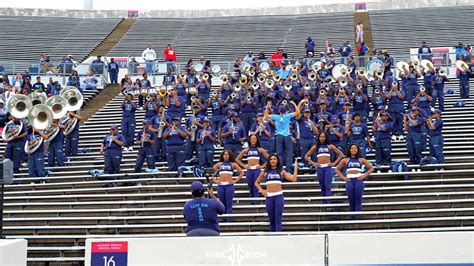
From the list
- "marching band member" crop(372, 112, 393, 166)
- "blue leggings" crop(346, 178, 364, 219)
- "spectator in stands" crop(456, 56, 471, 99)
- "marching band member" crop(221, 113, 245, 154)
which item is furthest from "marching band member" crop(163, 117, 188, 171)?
"spectator in stands" crop(456, 56, 471, 99)

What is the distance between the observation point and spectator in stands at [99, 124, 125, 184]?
15.2m

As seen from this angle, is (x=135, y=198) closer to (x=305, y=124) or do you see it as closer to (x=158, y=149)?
(x=158, y=149)

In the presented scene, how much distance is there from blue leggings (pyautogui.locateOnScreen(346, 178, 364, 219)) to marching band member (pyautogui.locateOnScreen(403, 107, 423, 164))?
104 inches

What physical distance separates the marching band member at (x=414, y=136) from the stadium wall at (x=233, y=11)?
86.7ft

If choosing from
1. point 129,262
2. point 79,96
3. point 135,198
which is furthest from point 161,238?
point 79,96

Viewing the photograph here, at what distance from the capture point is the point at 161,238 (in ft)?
26.2

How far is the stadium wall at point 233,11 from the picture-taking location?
40.3 meters

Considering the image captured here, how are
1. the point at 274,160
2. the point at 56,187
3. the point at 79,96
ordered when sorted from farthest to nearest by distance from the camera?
the point at 79,96 < the point at 56,187 < the point at 274,160

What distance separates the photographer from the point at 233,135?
14.8m

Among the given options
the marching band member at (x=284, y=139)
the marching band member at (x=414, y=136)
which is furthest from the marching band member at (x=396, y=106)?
the marching band member at (x=284, y=139)

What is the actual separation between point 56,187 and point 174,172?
2.20 m

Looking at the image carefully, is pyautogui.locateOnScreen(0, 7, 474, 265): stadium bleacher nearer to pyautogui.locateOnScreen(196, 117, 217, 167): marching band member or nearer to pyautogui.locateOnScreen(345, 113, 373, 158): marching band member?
pyautogui.locateOnScreen(196, 117, 217, 167): marching band member

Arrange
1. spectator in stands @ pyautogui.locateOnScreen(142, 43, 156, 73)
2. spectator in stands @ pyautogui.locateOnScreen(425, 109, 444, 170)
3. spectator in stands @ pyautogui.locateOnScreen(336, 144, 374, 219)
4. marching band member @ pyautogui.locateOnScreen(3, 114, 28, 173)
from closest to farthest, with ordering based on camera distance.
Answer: spectator in stands @ pyautogui.locateOnScreen(336, 144, 374, 219), spectator in stands @ pyautogui.locateOnScreen(425, 109, 444, 170), marching band member @ pyautogui.locateOnScreen(3, 114, 28, 173), spectator in stands @ pyautogui.locateOnScreen(142, 43, 156, 73)

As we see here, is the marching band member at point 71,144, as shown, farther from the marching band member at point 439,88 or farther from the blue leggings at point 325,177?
the marching band member at point 439,88
